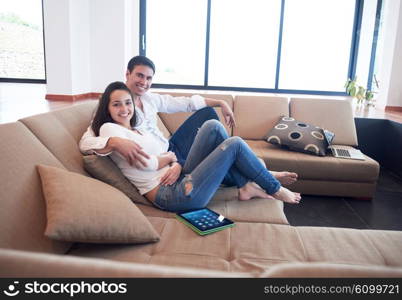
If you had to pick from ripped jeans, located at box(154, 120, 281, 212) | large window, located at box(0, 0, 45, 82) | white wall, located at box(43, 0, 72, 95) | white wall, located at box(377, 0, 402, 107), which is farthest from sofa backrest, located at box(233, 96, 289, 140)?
large window, located at box(0, 0, 45, 82)

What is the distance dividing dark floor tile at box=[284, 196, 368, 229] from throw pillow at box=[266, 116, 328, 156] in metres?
0.40

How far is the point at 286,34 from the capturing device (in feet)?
19.9

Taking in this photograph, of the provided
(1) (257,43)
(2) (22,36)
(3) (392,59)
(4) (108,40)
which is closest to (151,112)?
(4) (108,40)

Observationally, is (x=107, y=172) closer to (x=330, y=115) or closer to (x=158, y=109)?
(x=158, y=109)

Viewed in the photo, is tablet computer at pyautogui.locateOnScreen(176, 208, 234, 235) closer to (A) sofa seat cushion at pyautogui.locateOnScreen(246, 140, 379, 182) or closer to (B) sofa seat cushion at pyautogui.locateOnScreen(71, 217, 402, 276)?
(B) sofa seat cushion at pyautogui.locateOnScreen(71, 217, 402, 276)

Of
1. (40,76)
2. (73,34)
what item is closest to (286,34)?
(73,34)

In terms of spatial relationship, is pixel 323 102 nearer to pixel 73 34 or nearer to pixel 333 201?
Answer: pixel 333 201

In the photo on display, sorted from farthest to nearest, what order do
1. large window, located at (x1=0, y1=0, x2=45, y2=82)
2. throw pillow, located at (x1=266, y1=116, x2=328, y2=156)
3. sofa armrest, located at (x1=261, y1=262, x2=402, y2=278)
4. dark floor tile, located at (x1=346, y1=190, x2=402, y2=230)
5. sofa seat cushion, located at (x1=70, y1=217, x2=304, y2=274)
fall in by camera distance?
1. large window, located at (x1=0, y1=0, x2=45, y2=82)
2. throw pillow, located at (x1=266, y1=116, x2=328, y2=156)
3. dark floor tile, located at (x1=346, y1=190, x2=402, y2=230)
4. sofa seat cushion, located at (x1=70, y1=217, x2=304, y2=274)
5. sofa armrest, located at (x1=261, y1=262, x2=402, y2=278)

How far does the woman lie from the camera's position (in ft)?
5.16

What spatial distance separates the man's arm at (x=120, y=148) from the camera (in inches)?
58.9

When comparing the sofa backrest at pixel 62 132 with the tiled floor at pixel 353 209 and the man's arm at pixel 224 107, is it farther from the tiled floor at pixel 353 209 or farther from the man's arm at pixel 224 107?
the tiled floor at pixel 353 209

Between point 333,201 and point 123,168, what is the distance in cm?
188

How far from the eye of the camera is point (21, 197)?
3.62 feet

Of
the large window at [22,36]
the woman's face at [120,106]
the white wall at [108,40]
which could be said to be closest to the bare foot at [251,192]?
the woman's face at [120,106]
